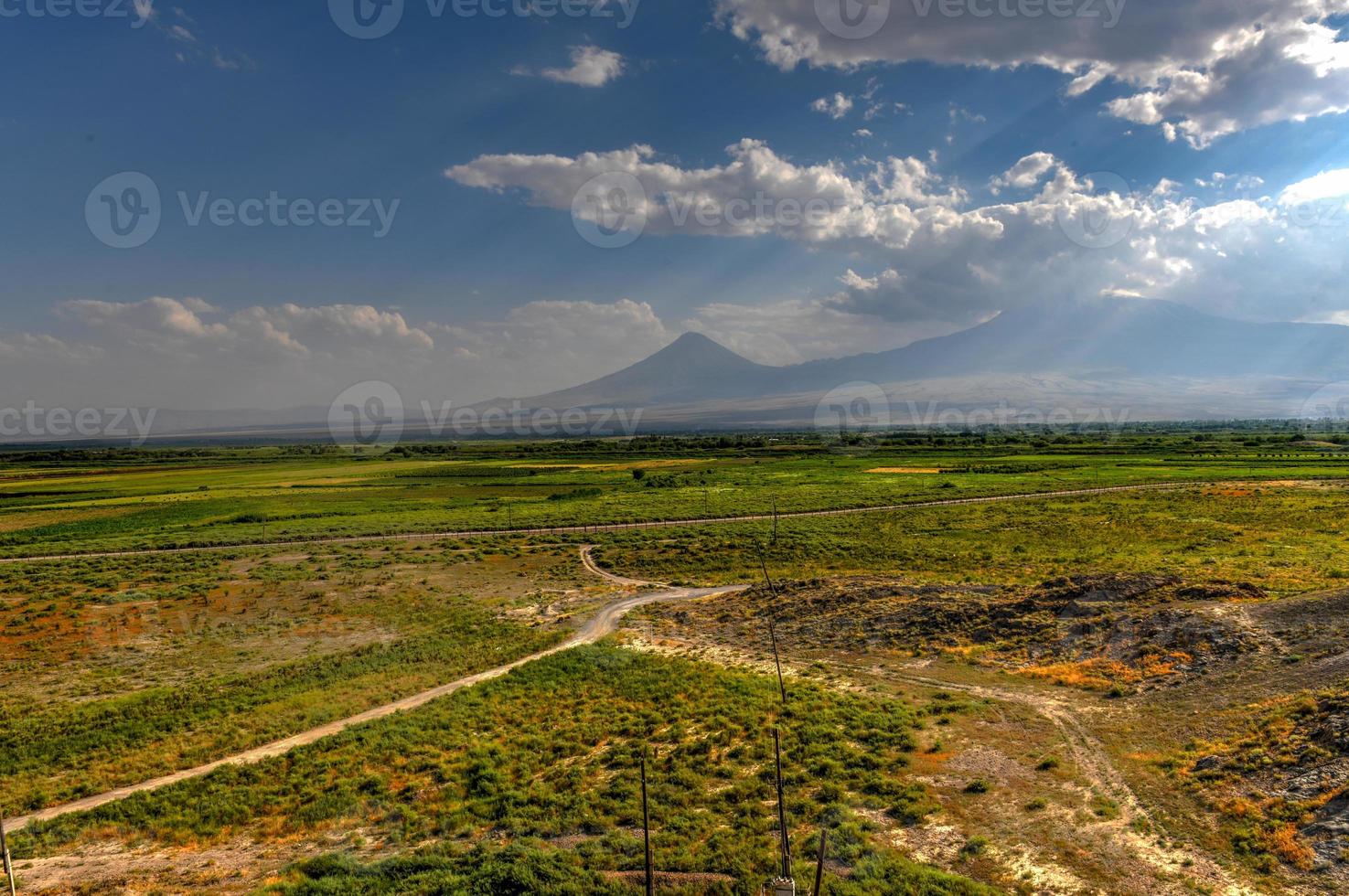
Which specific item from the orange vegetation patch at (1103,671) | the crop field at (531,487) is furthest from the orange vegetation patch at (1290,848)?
the crop field at (531,487)

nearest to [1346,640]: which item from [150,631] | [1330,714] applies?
[1330,714]

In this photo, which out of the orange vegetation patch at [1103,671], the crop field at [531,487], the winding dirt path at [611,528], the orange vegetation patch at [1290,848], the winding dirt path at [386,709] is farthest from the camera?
the crop field at [531,487]

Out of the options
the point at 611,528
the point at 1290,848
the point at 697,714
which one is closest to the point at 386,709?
the point at 697,714

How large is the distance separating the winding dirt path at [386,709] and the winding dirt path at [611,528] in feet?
77.7

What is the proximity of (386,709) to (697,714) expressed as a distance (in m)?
12.8

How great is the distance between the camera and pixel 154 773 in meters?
19.6

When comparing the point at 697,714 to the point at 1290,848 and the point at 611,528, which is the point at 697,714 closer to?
the point at 1290,848

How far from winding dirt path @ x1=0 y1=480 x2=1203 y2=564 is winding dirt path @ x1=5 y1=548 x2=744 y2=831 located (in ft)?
77.7

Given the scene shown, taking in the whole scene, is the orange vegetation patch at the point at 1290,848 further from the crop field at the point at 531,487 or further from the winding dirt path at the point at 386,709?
the crop field at the point at 531,487

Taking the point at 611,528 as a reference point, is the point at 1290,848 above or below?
above

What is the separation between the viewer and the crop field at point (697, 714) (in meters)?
14.6

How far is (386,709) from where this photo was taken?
2456 cm

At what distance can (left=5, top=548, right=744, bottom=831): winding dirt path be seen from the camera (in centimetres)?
1800

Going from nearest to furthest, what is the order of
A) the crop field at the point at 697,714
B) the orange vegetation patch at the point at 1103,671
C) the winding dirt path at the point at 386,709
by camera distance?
the crop field at the point at 697,714 < the winding dirt path at the point at 386,709 < the orange vegetation patch at the point at 1103,671
